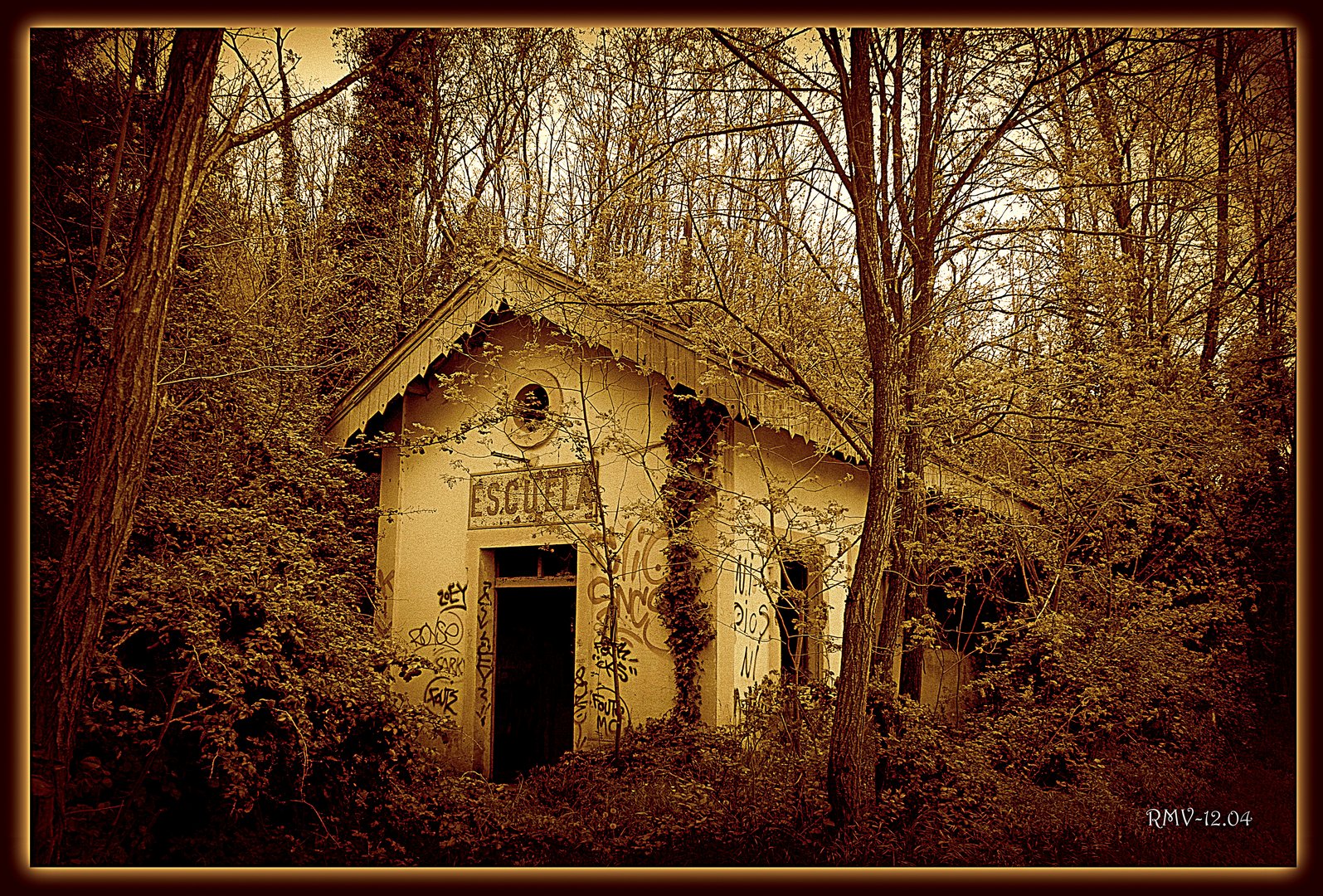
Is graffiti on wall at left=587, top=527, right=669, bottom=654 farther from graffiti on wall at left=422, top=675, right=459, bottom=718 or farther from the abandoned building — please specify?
graffiti on wall at left=422, top=675, right=459, bottom=718

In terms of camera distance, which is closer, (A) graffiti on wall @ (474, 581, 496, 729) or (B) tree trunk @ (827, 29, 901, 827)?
(B) tree trunk @ (827, 29, 901, 827)

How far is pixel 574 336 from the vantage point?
225 inches

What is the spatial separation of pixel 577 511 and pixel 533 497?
0.34 meters

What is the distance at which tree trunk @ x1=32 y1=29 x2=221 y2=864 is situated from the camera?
3586 mm

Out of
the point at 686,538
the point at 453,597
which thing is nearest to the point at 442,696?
the point at 453,597

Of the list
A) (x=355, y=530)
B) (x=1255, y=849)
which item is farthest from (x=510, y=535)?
(x=1255, y=849)

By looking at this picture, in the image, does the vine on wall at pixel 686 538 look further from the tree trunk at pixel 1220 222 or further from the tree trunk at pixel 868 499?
the tree trunk at pixel 1220 222

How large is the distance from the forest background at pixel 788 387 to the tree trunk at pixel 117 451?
1 cm

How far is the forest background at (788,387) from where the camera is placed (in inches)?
160

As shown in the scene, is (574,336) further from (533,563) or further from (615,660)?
(615,660)

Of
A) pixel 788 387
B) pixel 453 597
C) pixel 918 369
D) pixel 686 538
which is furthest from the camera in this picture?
pixel 453 597

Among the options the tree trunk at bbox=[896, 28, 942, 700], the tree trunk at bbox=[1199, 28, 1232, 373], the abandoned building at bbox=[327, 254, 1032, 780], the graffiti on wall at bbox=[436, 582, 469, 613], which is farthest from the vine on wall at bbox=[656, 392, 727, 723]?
the tree trunk at bbox=[1199, 28, 1232, 373]

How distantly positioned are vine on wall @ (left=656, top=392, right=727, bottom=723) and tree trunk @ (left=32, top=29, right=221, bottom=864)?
8.82ft
